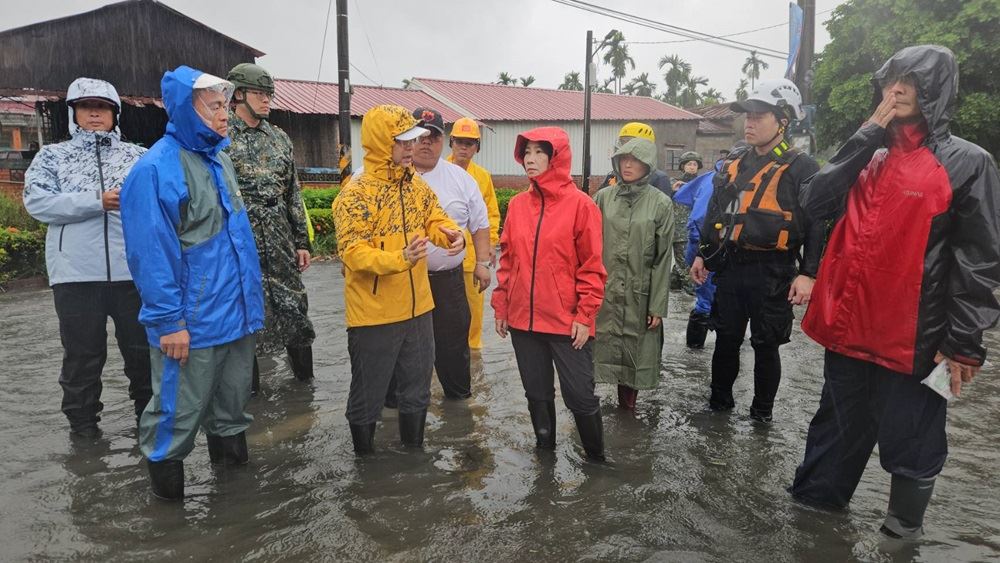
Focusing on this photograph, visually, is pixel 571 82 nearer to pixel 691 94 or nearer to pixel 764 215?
pixel 691 94

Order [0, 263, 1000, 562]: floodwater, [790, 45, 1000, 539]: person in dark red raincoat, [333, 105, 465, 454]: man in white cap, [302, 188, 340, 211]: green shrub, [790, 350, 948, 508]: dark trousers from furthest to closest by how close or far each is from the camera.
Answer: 1. [302, 188, 340, 211]: green shrub
2. [333, 105, 465, 454]: man in white cap
3. [0, 263, 1000, 562]: floodwater
4. [790, 350, 948, 508]: dark trousers
5. [790, 45, 1000, 539]: person in dark red raincoat

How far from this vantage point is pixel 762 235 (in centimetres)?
387

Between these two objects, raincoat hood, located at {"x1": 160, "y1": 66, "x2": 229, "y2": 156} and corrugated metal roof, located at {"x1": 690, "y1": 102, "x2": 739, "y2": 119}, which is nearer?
raincoat hood, located at {"x1": 160, "y1": 66, "x2": 229, "y2": 156}

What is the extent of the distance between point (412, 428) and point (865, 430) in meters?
2.29

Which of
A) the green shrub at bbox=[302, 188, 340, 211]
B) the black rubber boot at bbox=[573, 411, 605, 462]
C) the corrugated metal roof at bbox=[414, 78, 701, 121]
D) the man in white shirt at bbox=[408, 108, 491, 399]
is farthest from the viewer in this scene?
the corrugated metal roof at bbox=[414, 78, 701, 121]

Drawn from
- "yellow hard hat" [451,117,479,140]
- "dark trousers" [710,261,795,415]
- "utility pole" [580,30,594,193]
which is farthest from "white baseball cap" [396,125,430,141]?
"utility pole" [580,30,594,193]

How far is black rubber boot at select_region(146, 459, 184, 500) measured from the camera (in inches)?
121

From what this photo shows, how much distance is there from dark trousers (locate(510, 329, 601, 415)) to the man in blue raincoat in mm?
1403

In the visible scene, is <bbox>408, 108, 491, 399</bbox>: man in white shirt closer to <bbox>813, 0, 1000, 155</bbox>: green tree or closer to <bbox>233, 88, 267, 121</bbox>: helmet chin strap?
<bbox>233, 88, 267, 121</bbox>: helmet chin strap

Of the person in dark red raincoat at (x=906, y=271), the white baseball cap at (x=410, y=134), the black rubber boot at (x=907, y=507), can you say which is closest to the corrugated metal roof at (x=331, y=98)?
the white baseball cap at (x=410, y=134)

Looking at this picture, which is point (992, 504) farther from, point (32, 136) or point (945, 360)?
point (32, 136)

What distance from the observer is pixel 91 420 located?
13.1 feet

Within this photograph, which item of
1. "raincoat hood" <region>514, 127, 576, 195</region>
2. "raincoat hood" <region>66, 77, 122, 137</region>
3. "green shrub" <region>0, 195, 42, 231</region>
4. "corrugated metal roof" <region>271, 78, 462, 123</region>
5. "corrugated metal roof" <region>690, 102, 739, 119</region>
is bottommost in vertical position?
"green shrub" <region>0, 195, 42, 231</region>

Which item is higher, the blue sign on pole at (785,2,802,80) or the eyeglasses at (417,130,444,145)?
the blue sign on pole at (785,2,802,80)
